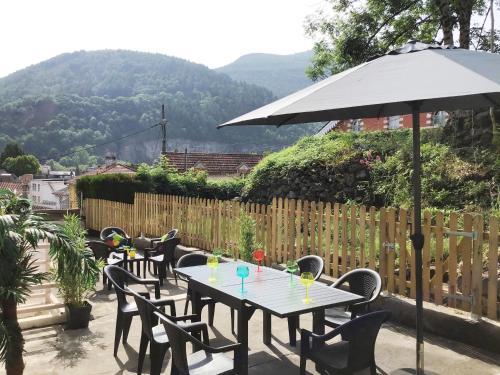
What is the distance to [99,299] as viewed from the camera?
252 inches

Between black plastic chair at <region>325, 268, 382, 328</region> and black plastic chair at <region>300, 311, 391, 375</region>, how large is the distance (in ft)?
2.30

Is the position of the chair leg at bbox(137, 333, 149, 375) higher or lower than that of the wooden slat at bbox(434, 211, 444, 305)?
lower

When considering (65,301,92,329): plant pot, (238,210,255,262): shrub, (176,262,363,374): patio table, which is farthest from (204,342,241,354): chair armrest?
(238,210,255,262): shrub

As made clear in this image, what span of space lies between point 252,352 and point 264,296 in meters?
0.96

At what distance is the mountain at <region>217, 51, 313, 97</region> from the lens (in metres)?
141

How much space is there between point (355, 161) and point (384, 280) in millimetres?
5650

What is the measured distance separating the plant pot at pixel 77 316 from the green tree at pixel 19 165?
63.5 m

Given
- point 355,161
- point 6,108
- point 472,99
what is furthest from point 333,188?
point 6,108

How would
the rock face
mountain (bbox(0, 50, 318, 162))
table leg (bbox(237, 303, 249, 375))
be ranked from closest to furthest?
table leg (bbox(237, 303, 249, 375)) → the rock face → mountain (bbox(0, 50, 318, 162))

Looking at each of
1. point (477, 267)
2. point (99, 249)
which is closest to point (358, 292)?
point (477, 267)

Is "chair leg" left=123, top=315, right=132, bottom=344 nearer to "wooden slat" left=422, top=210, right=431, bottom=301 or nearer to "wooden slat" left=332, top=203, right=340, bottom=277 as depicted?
"wooden slat" left=332, top=203, right=340, bottom=277

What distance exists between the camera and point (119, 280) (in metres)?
4.55

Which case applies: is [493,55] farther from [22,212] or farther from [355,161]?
[355,161]

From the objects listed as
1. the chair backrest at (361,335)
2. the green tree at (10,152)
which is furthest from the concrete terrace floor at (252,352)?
the green tree at (10,152)
